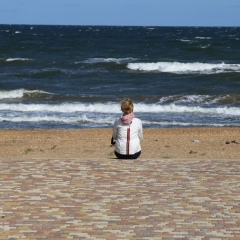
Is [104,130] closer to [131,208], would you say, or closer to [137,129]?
[137,129]

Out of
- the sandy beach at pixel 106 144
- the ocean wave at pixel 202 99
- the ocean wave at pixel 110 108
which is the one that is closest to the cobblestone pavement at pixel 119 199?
the sandy beach at pixel 106 144

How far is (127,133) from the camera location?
10930mm

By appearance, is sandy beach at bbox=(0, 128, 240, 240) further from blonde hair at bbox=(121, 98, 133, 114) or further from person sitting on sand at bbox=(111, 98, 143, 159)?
blonde hair at bbox=(121, 98, 133, 114)

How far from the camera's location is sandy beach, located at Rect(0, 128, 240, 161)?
1432 centimetres

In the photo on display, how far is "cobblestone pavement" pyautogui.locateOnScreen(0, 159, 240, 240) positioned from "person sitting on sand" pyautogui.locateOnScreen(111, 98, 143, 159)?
220mm

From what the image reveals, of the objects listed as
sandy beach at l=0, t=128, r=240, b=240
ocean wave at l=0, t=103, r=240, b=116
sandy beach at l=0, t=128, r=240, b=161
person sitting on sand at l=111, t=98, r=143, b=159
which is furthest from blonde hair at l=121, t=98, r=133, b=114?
ocean wave at l=0, t=103, r=240, b=116

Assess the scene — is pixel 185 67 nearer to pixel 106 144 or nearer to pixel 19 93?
pixel 19 93

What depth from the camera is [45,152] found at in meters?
14.9

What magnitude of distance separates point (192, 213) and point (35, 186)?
2.14 meters

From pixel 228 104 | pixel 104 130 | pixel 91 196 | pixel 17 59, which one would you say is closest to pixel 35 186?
pixel 91 196

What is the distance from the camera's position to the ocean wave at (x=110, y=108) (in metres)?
24.5

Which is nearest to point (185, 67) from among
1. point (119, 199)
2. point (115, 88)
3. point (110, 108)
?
point (115, 88)

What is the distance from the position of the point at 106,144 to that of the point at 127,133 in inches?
217

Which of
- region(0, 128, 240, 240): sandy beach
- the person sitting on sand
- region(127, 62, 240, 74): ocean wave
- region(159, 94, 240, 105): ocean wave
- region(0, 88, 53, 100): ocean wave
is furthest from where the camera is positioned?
region(127, 62, 240, 74): ocean wave
